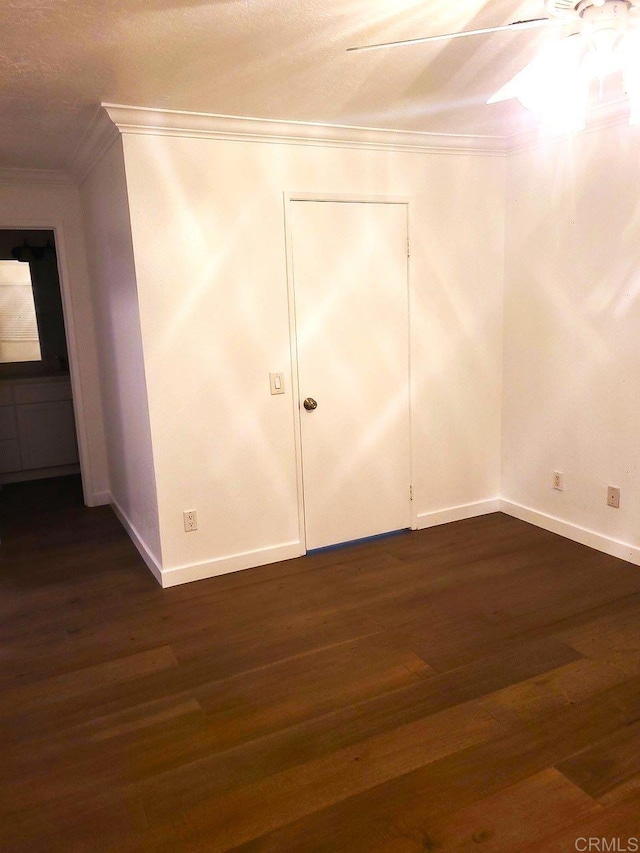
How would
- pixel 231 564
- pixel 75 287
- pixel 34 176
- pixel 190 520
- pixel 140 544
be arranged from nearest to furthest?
1. pixel 190 520
2. pixel 231 564
3. pixel 140 544
4. pixel 34 176
5. pixel 75 287

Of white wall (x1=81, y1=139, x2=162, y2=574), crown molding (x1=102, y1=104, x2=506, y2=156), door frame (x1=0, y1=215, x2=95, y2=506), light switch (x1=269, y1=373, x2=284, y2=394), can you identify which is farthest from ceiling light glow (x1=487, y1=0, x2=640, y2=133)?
door frame (x1=0, y1=215, x2=95, y2=506)

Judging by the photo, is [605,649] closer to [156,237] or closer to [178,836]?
[178,836]

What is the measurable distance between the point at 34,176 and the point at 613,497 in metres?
4.19

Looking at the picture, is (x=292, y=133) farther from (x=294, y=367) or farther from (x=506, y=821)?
(x=506, y=821)

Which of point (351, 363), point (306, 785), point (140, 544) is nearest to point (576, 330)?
point (351, 363)

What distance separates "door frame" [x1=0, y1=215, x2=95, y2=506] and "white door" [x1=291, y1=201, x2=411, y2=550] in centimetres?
207

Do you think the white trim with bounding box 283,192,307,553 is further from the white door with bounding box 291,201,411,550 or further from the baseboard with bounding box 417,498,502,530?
the baseboard with bounding box 417,498,502,530

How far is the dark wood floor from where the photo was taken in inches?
68.8

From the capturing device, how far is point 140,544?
374 centimetres

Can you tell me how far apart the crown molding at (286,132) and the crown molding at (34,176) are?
5.34 feet

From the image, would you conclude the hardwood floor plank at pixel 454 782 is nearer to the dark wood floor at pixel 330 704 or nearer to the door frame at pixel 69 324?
the dark wood floor at pixel 330 704

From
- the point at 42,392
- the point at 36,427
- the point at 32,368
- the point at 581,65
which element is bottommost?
the point at 36,427

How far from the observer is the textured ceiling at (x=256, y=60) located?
197 centimetres

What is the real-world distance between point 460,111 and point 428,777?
295 centimetres
